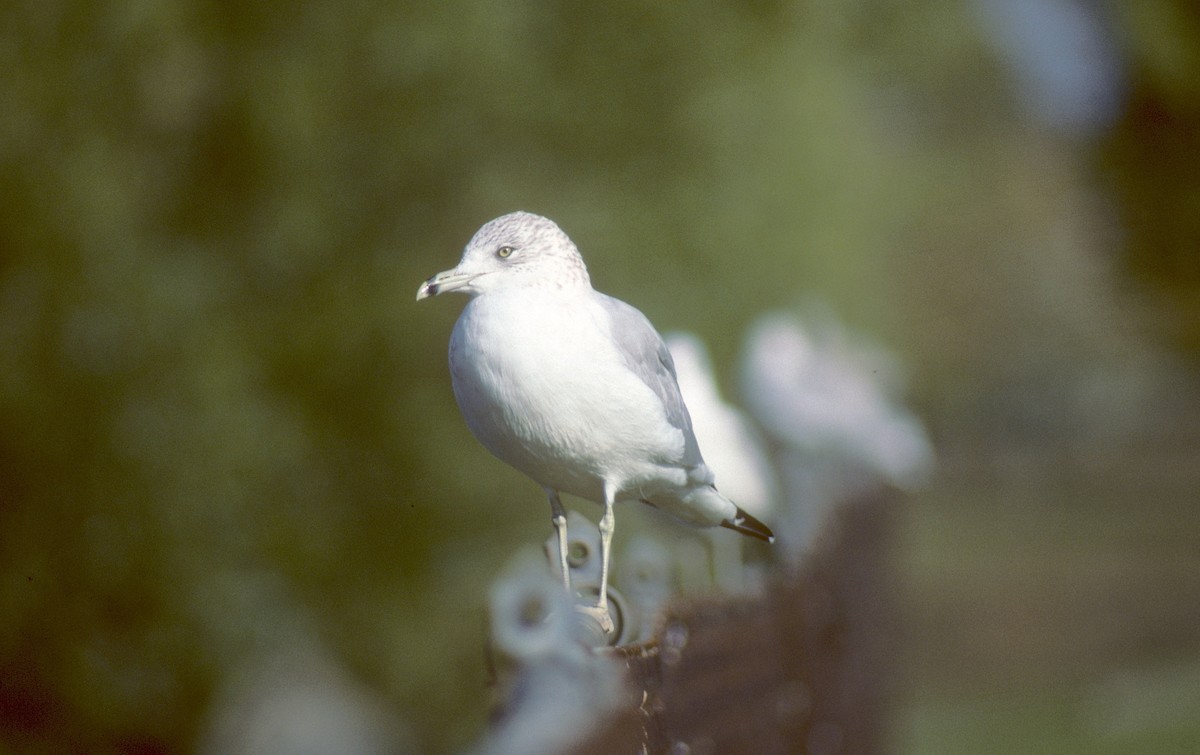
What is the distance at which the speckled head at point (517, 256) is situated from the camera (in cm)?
68

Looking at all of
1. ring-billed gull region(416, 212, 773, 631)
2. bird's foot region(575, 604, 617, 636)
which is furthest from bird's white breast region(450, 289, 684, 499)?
bird's foot region(575, 604, 617, 636)

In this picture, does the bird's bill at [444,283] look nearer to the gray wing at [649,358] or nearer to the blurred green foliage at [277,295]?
the gray wing at [649,358]

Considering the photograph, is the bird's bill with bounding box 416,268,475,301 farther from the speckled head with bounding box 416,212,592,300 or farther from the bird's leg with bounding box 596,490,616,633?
the bird's leg with bounding box 596,490,616,633

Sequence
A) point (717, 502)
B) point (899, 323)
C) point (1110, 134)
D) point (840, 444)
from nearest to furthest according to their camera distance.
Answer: point (717, 502) → point (840, 444) → point (1110, 134) → point (899, 323)

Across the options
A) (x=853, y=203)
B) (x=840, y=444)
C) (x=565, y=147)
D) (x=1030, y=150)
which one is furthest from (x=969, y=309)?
(x=840, y=444)

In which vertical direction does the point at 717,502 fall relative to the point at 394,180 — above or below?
below

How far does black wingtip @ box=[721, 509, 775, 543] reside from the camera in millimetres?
804

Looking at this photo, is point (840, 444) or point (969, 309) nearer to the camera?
point (840, 444)

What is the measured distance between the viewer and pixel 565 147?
162 inches

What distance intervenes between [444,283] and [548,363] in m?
0.07

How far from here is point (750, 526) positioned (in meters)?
0.81

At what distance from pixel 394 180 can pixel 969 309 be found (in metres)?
14.9

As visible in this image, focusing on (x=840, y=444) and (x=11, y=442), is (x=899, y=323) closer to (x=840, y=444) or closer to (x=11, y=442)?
(x=11, y=442)

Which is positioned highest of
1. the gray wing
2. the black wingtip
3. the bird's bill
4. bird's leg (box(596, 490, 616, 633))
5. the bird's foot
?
the gray wing
